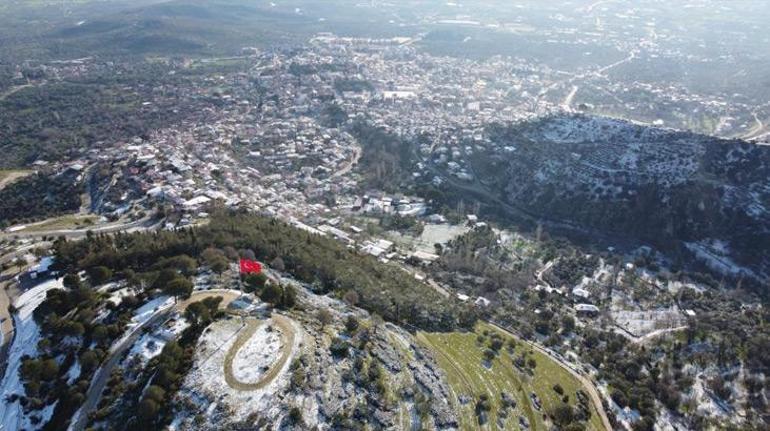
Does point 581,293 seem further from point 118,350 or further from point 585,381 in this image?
point 118,350

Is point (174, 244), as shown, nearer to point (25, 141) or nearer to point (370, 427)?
point (370, 427)

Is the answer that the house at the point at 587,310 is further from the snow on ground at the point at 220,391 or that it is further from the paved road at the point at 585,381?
the snow on ground at the point at 220,391

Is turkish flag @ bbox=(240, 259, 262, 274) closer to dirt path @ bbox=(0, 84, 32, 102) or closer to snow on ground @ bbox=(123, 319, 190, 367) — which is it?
snow on ground @ bbox=(123, 319, 190, 367)

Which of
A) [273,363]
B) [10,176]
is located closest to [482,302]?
[273,363]

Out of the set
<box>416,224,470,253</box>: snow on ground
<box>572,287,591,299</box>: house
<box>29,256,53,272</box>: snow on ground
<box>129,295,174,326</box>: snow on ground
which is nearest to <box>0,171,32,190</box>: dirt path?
<box>29,256,53,272</box>: snow on ground

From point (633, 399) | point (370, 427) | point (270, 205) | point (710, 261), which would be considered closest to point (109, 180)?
point (270, 205)

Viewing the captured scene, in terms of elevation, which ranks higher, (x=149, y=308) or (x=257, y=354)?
(x=257, y=354)
